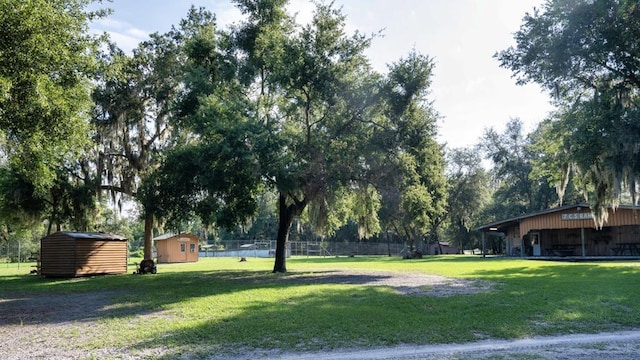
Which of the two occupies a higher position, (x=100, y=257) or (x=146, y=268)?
(x=100, y=257)

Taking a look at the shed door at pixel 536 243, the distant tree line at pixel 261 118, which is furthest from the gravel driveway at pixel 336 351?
the shed door at pixel 536 243

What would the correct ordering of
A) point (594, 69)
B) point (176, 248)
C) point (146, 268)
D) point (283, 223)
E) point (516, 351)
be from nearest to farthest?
point (516, 351) < point (594, 69) < point (283, 223) < point (146, 268) < point (176, 248)

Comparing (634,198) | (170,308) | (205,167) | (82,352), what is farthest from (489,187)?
(82,352)

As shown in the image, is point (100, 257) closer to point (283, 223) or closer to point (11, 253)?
point (283, 223)

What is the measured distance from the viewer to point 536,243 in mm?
34250

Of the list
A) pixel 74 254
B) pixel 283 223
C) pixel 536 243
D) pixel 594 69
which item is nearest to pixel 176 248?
pixel 74 254

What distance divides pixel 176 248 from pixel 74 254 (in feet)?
65.0

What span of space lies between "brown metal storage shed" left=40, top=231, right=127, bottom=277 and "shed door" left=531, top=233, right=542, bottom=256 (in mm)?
27800

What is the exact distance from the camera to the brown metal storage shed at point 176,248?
126ft

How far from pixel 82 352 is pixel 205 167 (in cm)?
940

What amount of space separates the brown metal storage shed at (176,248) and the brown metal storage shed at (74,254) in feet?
57.3

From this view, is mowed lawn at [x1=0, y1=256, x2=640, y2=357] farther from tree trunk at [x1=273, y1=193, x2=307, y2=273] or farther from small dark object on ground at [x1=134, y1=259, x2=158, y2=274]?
small dark object on ground at [x1=134, y1=259, x2=158, y2=274]

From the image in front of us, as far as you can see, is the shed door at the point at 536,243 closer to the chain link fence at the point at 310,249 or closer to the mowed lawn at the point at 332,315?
the chain link fence at the point at 310,249

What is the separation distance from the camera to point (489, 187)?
50.5 metres
